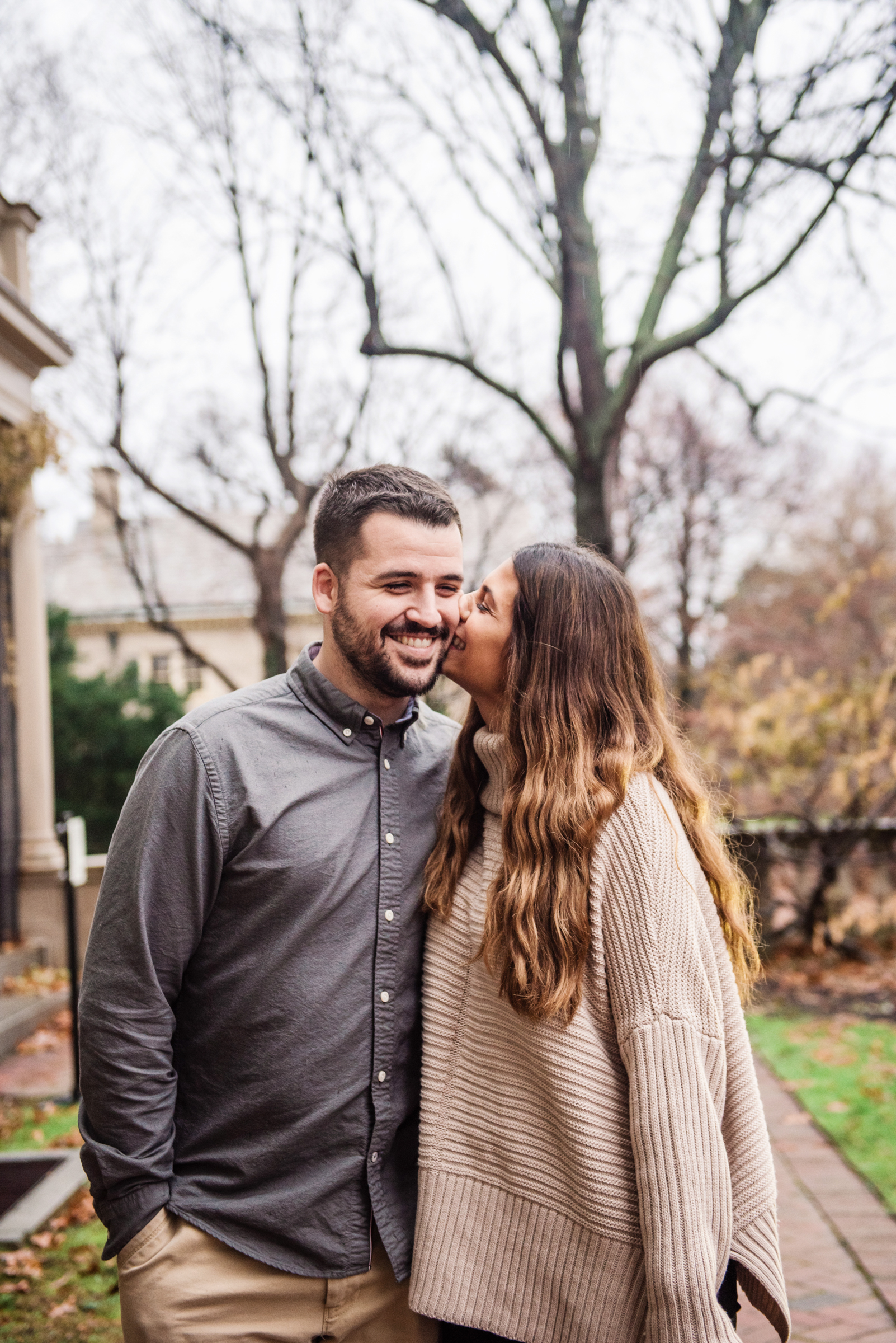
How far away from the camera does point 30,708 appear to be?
30.5ft

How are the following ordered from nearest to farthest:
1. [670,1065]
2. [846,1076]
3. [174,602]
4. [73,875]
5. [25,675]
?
[670,1065] → [846,1076] → [73,875] → [25,675] → [174,602]

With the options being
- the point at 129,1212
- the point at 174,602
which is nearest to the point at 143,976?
the point at 129,1212

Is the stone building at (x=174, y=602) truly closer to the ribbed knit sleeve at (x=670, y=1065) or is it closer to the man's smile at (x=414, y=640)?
the man's smile at (x=414, y=640)

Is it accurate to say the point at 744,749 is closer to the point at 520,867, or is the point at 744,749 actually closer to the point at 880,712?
the point at 880,712

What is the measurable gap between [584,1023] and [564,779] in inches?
18.7

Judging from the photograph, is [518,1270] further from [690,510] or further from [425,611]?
[690,510]

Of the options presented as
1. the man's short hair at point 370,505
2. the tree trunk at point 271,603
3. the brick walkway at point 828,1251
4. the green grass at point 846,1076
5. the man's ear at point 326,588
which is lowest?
the green grass at point 846,1076

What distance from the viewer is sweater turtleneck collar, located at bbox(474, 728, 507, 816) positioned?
2.22 m

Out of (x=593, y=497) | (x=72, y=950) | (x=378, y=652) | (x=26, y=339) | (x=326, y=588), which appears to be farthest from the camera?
(x=26, y=339)

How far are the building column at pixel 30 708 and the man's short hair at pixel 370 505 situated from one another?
303 inches

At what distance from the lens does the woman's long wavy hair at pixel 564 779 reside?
6.36 ft

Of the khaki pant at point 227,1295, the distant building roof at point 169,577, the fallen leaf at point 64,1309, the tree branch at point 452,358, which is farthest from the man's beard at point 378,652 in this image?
the distant building roof at point 169,577

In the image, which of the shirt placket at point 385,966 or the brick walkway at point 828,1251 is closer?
the shirt placket at point 385,966

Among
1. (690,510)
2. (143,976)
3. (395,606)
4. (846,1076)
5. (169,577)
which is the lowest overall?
(846,1076)
